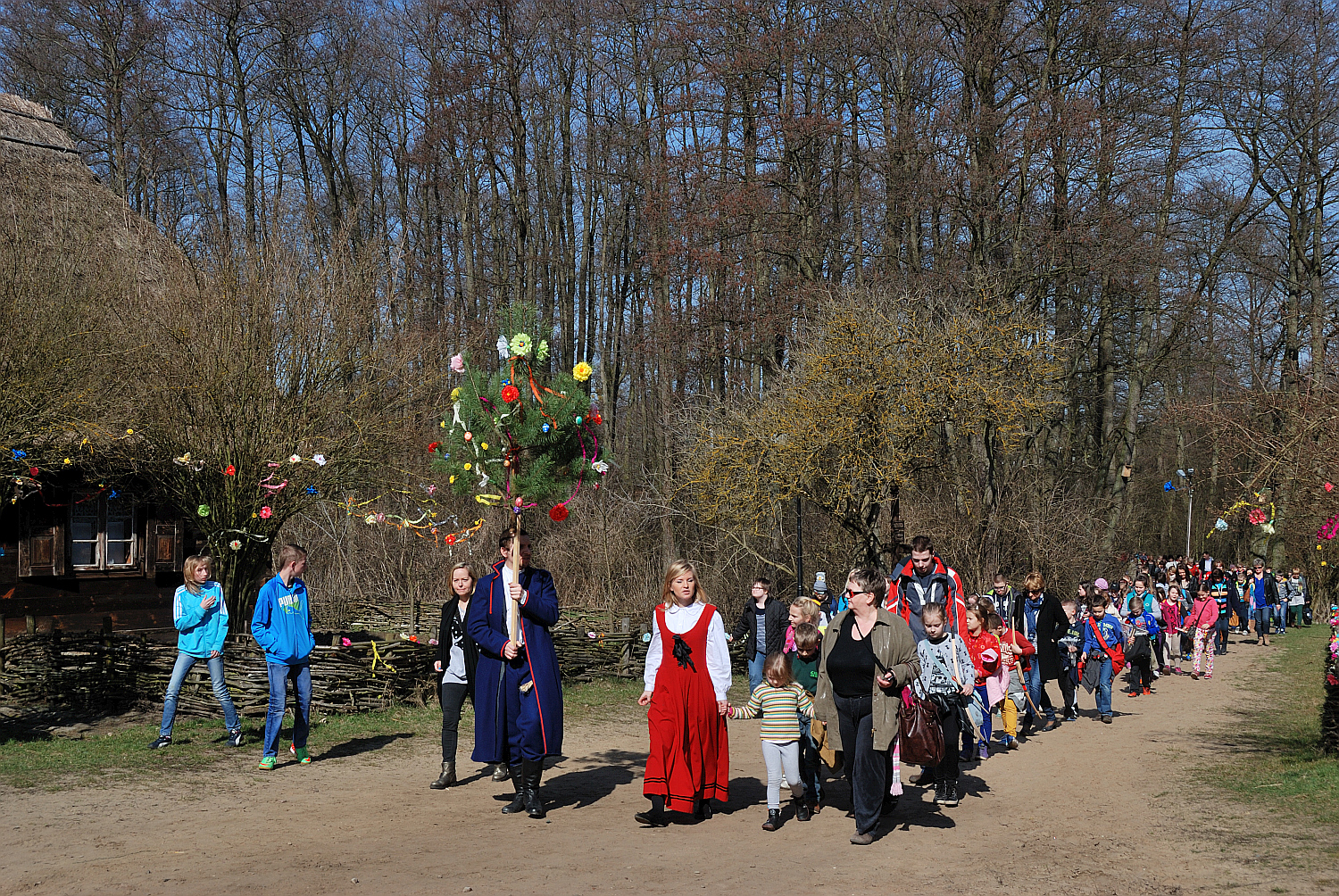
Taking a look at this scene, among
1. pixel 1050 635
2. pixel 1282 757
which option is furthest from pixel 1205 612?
pixel 1282 757

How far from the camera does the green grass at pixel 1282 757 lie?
833 cm

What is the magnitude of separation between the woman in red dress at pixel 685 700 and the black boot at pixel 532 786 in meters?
0.76

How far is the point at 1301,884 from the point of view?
6.30 m

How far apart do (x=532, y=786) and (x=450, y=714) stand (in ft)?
4.43

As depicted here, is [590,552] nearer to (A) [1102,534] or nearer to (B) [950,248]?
(B) [950,248]

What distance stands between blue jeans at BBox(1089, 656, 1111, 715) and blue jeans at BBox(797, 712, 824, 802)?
19.9 ft

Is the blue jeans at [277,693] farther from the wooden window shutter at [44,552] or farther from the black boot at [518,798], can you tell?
the wooden window shutter at [44,552]

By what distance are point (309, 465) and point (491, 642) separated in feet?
26.4

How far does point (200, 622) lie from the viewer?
402 inches

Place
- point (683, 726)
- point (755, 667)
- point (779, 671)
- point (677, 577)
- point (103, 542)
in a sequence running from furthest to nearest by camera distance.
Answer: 1. point (103, 542)
2. point (755, 667)
3. point (779, 671)
4. point (677, 577)
5. point (683, 726)

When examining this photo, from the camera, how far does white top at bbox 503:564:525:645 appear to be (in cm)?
788

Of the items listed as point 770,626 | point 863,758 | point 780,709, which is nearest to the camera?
point 863,758

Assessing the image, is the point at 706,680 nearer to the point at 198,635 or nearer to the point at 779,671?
the point at 779,671

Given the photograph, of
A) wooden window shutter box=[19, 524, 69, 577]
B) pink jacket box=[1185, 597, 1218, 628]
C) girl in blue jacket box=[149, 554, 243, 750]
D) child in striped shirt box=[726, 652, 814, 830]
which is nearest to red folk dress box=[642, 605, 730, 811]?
child in striped shirt box=[726, 652, 814, 830]
